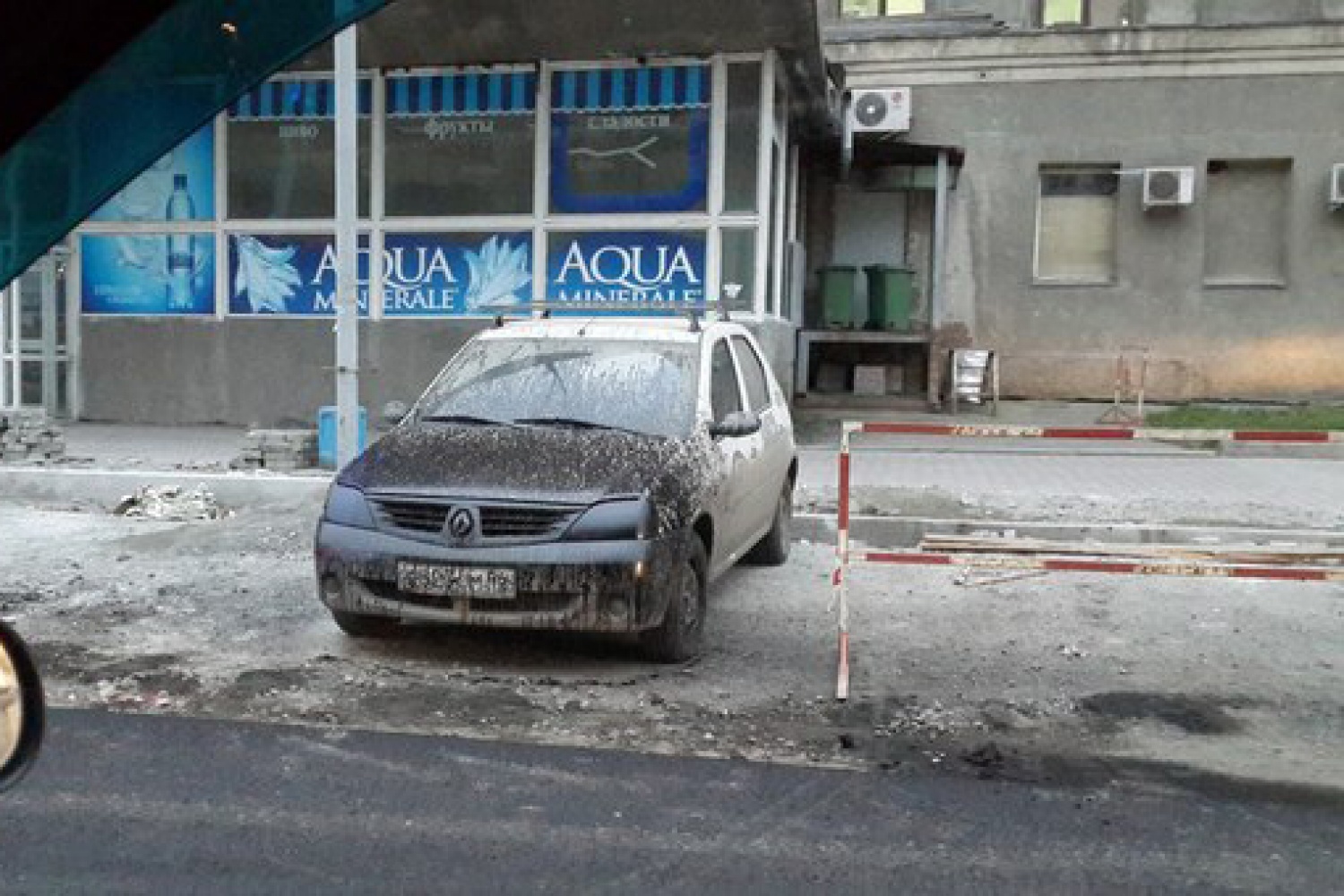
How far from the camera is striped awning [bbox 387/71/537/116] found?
14906 mm

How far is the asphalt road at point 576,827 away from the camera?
3713 millimetres

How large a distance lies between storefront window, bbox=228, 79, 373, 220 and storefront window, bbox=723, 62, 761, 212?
4.62 m

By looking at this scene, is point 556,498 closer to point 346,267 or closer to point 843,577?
point 843,577

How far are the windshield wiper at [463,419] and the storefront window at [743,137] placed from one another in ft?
26.5

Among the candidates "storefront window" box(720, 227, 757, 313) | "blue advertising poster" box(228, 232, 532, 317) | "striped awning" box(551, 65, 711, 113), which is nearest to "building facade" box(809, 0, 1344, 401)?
"striped awning" box(551, 65, 711, 113)

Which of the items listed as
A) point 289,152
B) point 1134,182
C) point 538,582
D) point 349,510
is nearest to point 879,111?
point 1134,182

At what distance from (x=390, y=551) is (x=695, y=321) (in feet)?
8.44

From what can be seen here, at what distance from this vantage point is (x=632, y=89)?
14570 millimetres

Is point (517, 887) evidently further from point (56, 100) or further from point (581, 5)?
point (581, 5)

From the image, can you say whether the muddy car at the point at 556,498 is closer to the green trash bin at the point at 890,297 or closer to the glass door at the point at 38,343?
the glass door at the point at 38,343

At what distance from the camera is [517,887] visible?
3.64 m

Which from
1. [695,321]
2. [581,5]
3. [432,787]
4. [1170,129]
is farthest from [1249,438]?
[1170,129]

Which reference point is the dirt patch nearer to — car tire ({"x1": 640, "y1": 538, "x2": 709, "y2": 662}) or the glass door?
car tire ({"x1": 640, "y1": 538, "x2": 709, "y2": 662})

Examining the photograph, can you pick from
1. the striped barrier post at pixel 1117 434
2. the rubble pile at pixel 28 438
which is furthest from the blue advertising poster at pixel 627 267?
the striped barrier post at pixel 1117 434
